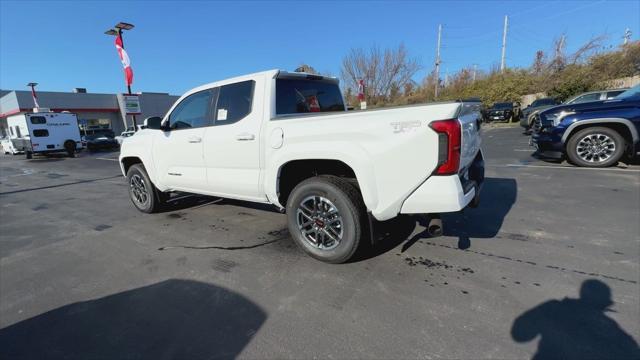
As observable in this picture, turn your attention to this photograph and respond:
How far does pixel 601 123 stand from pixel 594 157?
2.51ft

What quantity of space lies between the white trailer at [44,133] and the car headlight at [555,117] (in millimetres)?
25648

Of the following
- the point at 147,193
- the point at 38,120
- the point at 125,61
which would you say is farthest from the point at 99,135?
the point at 147,193

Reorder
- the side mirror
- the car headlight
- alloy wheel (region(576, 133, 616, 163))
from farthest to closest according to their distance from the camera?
the car headlight
alloy wheel (region(576, 133, 616, 163))
the side mirror

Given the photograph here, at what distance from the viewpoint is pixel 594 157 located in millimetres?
6598

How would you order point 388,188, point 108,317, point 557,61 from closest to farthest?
point 108,317, point 388,188, point 557,61

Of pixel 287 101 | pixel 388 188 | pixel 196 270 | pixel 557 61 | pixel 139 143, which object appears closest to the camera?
pixel 388 188

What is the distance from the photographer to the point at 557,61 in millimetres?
28312

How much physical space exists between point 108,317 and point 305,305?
155 cm

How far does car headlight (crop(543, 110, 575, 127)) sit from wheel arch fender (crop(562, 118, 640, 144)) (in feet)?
0.90

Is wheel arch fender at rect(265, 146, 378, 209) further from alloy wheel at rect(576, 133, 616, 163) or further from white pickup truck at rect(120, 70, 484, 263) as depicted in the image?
alloy wheel at rect(576, 133, 616, 163)

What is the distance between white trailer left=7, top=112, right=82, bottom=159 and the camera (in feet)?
60.6

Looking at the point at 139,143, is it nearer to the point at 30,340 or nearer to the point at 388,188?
the point at 30,340

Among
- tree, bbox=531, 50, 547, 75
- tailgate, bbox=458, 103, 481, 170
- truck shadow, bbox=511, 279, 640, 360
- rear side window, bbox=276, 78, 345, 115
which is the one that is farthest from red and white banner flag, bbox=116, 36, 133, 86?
tree, bbox=531, 50, 547, 75

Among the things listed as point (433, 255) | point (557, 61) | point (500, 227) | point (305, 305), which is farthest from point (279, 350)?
point (557, 61)
